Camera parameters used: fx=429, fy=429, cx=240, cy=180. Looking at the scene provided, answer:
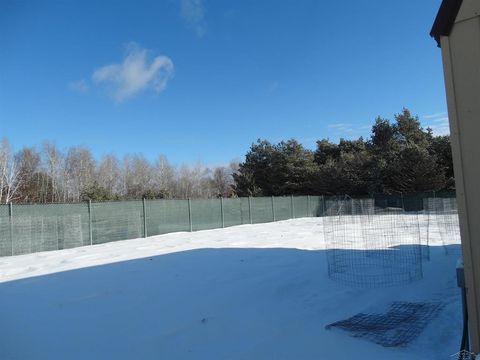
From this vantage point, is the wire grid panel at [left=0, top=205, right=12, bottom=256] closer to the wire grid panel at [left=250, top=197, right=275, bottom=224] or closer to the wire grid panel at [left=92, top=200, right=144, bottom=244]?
the wire grid panel at [left=92, top=200, right=144, bottom=244]

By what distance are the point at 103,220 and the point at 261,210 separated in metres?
11.4

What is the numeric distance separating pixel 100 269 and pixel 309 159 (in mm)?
31466

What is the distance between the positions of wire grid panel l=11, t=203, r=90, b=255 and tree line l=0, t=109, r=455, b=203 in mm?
11261

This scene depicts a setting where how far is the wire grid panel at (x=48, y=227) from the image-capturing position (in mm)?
13008

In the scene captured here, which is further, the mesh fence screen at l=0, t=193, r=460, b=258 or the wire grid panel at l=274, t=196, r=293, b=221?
the wire grid panel at l=274, t=196, r=293, b=221

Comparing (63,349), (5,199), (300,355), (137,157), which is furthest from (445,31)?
(137,157)

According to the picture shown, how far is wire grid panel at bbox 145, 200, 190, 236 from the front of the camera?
17422 mm

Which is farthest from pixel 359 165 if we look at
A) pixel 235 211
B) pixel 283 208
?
pixel 235 211

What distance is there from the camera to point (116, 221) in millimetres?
15922

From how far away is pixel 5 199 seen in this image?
44625mm

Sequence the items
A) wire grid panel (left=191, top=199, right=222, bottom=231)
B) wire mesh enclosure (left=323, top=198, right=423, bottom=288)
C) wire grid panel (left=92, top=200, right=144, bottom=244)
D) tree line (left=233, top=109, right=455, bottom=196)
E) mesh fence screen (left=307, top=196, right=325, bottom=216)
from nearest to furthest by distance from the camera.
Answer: wire mesh enclosure (left=323, top=198, right=423, bottom=288)
wire grid panel (left=92, top=200, right=144, bottom=244)
wire grid panel (left=191, top=199, right=222, bottom=231)
mesh fence screen (left=307, top=196, right=325, bottom=216)
tree line (left=233, top=109, right=455, bottom=196)

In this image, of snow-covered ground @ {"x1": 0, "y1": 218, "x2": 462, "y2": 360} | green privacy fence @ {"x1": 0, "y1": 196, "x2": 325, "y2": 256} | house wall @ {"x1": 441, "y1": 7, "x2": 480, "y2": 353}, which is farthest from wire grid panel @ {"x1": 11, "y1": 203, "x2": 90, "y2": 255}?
house wall @ {"x1": 441, "y1": 7, "x2": 480, "y2": 353}

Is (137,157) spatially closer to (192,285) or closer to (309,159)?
(309,159)

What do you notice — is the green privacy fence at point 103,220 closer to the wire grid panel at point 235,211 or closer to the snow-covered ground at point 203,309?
the wire grid panel at point 235,211
